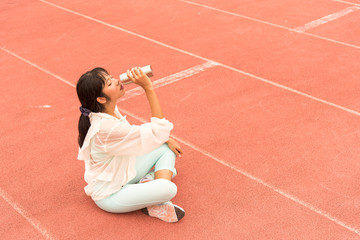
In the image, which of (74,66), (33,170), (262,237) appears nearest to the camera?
(262,237)

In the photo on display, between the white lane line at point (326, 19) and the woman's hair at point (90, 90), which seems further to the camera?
the white lane line at point (326, 19)

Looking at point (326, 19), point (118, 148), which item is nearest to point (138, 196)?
point (118, 148)

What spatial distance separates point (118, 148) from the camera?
336 cm

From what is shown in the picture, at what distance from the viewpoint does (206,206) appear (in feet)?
12.2

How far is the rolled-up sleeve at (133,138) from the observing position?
10.9ft

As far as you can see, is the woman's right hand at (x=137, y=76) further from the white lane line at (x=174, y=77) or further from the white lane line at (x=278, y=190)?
the white lane line at (x=174, y=77)

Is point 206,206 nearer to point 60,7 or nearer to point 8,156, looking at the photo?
point 8,156

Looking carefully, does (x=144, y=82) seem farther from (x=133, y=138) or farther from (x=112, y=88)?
(x=133, y=138)

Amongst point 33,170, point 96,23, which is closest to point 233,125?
point 33,170

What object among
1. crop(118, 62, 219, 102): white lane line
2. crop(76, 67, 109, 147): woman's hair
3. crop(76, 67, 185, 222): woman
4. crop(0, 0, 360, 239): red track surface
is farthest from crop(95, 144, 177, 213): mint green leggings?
crop(118, 62, 219, 102): white lane line

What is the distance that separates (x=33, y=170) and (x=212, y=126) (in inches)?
71.2

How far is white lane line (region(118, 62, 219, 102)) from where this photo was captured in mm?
5688

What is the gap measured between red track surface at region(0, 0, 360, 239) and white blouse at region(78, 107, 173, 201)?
36 cm

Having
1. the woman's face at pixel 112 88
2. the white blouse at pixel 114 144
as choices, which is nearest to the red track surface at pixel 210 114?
the white blouse at pixel 114 144
